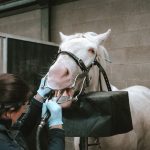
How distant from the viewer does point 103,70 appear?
2055mm

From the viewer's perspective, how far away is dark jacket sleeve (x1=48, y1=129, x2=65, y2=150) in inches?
50.4

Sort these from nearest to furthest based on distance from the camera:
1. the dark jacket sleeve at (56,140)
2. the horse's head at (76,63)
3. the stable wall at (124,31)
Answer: the dark jacket sleeve at (56,140) < the horse's head at (76,63) < the stable wall at (124,31)

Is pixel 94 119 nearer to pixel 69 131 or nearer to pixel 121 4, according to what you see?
pixel 69 131

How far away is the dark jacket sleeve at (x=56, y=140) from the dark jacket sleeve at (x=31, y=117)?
1.11ft

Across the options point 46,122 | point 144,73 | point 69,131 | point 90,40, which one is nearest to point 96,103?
point 69,131

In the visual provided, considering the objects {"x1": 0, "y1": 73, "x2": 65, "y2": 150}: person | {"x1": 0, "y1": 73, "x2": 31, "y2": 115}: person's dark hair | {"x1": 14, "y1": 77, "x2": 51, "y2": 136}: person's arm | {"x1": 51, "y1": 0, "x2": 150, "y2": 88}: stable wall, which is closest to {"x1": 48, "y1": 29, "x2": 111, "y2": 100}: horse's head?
{"x1": 14, "y1": 77, "x2": 51, "y2": 136}: person's arm

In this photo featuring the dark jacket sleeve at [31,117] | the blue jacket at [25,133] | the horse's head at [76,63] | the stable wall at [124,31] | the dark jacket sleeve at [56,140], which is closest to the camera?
the blue jacket at [25,133]

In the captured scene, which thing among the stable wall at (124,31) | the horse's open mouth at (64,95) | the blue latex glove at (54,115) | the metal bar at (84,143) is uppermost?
the stable wall at (124,31)

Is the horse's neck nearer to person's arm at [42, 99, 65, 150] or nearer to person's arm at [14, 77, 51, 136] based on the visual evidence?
person's arm at [14, 77, 51, 136]

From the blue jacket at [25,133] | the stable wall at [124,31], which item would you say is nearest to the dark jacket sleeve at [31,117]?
the blue jacket at [25,133]

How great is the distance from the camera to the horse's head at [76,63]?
176 cm

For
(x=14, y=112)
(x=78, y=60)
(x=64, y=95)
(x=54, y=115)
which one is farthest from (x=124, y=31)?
(x=14, y=112)

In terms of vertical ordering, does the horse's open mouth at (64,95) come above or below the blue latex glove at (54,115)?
above

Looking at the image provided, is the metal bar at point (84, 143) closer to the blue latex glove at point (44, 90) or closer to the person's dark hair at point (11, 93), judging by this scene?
the blue latex glove at point (44, 90)
